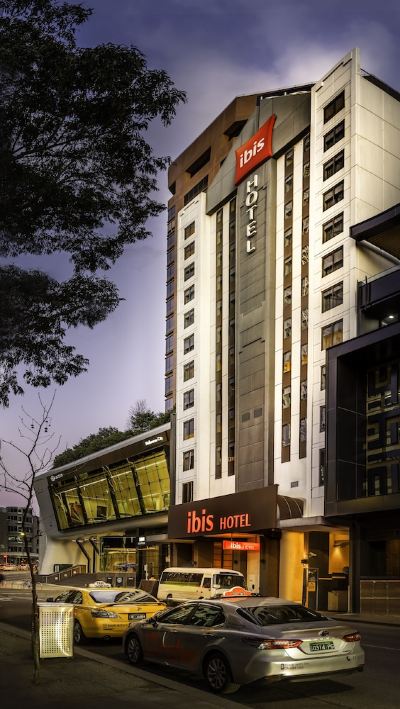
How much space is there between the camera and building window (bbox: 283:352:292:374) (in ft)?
157

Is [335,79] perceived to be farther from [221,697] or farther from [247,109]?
[221,697]

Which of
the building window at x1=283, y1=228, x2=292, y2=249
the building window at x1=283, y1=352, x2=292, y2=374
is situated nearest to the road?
the building window at x1=283, y1=352, x2=292, y2=374

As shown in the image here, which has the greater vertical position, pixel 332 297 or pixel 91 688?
pixel 332 297

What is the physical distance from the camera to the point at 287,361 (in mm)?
48125

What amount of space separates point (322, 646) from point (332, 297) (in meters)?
33.8

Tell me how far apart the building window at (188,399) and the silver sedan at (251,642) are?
144 ft

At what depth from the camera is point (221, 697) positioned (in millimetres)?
11672

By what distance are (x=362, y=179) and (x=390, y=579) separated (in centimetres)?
2153

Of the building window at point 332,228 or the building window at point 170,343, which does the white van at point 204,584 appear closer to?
the building window at point 332,228

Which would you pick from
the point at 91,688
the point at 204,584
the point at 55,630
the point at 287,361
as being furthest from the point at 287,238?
the point at 91,688

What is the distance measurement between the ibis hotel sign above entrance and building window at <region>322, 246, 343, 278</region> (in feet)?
41.6

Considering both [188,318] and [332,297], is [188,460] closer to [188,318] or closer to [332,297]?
[188,318]

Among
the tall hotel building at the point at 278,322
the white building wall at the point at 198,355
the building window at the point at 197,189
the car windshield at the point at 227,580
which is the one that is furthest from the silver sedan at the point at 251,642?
the building window at the point at 197,189

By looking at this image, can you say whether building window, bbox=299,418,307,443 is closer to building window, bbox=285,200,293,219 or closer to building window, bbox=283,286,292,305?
building window, bbox=283,286,292,305
